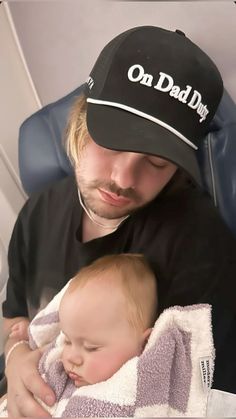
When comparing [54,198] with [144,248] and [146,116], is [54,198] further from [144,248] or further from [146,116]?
[146,116]

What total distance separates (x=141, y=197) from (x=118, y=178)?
8 cm

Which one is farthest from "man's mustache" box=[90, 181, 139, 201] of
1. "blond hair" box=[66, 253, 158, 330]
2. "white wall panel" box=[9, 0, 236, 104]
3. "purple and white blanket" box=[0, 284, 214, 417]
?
"white wall panel" box=[9, 0, 236, 104]

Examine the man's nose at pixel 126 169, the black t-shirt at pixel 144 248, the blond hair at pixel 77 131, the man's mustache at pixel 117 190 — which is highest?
the blond hair at pixel 77 131

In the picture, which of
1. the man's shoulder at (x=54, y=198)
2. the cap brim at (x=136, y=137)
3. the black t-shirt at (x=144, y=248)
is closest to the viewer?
the cap brim at (x=136, y=137)

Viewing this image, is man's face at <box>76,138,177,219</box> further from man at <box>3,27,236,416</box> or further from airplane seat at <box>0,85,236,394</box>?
airplane seat at <box>0,85,236,394</box>

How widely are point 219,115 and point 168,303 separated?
40 centimetres

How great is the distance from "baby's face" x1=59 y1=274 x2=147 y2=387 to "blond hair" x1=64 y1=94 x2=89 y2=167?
28 centimetres

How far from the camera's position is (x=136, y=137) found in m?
0.86

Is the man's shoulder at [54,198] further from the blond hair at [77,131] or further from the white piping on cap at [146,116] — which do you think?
the white piping on cap at [146,116]

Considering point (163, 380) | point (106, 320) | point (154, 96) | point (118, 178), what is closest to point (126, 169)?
point (118, 178)

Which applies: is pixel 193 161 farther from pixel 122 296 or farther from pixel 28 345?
pixel 28 345

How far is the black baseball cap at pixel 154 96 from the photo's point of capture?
861 mm

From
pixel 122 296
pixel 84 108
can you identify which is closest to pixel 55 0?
pixel 84 108

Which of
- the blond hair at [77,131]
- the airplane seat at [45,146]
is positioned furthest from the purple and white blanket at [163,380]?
the airplane seat at [45,146]
